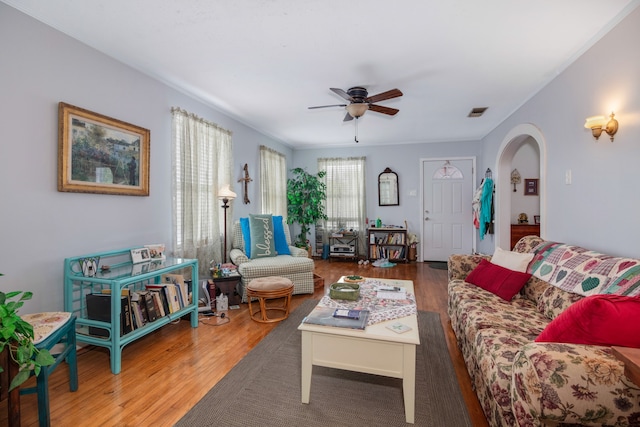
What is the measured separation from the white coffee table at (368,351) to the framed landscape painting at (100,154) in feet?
6.83

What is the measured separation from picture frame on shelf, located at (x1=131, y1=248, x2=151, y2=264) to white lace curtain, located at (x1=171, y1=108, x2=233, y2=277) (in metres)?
0.54

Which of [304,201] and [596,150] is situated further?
[304,201]

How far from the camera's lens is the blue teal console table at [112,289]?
81.4 inches

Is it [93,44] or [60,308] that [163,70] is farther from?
[60,308]

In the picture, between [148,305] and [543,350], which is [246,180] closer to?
[148,305]

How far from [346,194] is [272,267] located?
3.19 m

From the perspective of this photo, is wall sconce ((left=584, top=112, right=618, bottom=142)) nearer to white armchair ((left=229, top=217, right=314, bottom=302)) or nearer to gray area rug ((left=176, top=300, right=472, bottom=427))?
gray area rug ((left=176, top=300, right=472, bottom=427))

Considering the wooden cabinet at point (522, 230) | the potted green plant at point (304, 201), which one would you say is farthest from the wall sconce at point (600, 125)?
the potted green plant at point (304, 201)

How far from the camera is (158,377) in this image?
80.2 inches

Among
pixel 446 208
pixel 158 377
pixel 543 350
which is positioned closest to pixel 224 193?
pixel 158 377

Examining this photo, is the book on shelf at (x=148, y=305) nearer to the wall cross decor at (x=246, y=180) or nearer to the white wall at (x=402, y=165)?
the wall cross decor at (x=246, y=180)

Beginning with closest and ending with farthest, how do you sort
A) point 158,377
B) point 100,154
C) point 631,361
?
1. point 631,361
2. point 158,377
3. point 100,154

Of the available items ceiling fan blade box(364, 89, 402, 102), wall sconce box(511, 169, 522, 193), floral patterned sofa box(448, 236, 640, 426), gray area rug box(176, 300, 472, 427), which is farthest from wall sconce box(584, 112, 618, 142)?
wall sconce box(511, 169, 522, 193)

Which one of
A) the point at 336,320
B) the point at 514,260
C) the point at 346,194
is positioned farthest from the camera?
the point at 346,194
